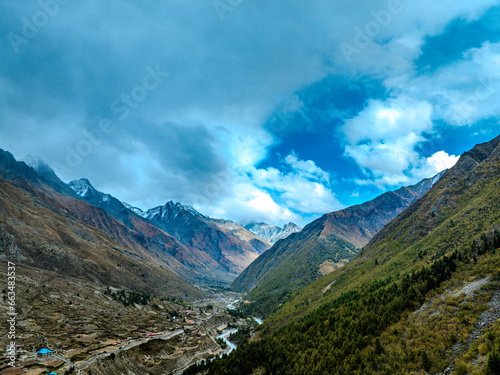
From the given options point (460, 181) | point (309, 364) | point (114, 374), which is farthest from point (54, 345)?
point (460, 181)

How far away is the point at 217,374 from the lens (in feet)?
225

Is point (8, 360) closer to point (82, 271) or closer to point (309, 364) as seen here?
point (309, 364)

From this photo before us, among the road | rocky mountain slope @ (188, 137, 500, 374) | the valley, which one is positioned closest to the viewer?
rocky mountain slope @ (188, 137, 500, 374)

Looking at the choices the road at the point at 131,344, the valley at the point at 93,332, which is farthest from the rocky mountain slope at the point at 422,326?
the road at the point at 131,344

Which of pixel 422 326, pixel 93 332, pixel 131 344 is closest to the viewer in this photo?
pixel 422 326

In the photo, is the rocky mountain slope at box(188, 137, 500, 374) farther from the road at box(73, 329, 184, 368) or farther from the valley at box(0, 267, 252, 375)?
the road at box(73, 329, 184, 368)

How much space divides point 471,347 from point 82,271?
8071 inches

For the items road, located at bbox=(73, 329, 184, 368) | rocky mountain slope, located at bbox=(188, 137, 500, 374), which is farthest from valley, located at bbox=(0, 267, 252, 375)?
rocky mountain slope, located at bbox=(188, 137, 500, 374)

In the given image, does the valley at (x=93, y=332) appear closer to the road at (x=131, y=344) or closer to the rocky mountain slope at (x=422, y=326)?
the road at (x=131, y=344)

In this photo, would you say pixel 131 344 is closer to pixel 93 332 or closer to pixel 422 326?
pixel 93 332

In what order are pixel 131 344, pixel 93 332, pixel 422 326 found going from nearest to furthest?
pixel 422 326, pixel 131 344, pixel 93 332

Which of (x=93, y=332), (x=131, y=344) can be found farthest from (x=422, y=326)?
(x=93, y=332)

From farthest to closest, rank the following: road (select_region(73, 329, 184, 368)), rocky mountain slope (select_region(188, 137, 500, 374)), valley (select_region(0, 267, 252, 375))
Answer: valley (select_region(0, 267, 252, 375)) → road (select_region(73, 329, 184, 368)) → rocky mountain slope (select_region(188, 137, 500, 374))

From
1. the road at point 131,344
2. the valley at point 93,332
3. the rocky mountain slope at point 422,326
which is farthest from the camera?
the valley at point 93,332
